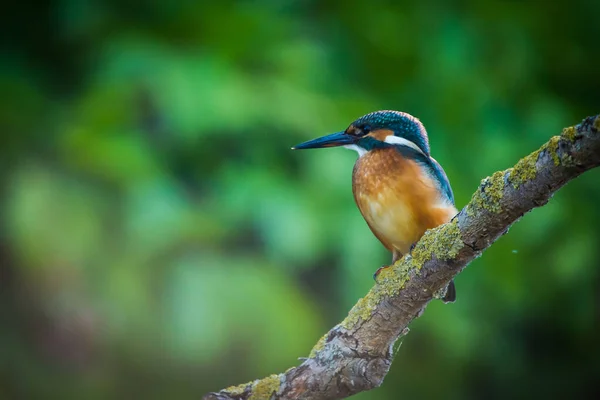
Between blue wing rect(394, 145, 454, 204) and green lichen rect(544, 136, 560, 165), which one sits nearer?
green lichen rect(544, 136, 560, 165)

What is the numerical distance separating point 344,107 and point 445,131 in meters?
0.38

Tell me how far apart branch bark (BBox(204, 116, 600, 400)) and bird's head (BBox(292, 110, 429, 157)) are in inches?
8.8

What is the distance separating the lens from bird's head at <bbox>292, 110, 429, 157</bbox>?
4.12 feet

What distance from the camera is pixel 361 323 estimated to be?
3.86ft

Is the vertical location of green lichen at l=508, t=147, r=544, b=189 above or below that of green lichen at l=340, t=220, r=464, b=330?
below

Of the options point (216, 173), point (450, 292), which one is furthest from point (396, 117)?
point (216, 173)

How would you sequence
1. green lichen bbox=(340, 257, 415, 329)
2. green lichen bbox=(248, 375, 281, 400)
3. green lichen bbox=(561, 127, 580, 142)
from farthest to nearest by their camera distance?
green lichen bbox=(248, 375, 281, 400) → green lichen bbox=(340, 257, 415, 329) → green lichen bbox=(561, 127, 580, 142)

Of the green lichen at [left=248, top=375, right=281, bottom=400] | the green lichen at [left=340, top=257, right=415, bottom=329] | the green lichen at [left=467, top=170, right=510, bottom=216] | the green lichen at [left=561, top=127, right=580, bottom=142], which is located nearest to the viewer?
the green lichen at [left=561, top=127, right=580, bottom=142]

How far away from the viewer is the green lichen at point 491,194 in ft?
3.07

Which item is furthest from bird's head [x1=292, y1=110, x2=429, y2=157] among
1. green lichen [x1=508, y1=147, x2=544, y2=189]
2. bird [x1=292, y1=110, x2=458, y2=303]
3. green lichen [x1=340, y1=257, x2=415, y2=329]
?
green lichen [x1=508, y1=147, x2=544, y2=189]

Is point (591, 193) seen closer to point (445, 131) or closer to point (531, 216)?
point (531, 216)

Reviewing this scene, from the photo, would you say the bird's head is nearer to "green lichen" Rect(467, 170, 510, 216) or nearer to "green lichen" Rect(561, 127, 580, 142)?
"green lichen" Rect(467, 170, 510, 216)

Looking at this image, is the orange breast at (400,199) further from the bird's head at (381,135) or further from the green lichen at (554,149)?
the green lichen at (554,149)

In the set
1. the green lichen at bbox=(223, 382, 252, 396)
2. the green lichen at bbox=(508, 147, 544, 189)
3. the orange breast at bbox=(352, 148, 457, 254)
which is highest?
the orange breast at bbox=(352, 148, 457, 254)
